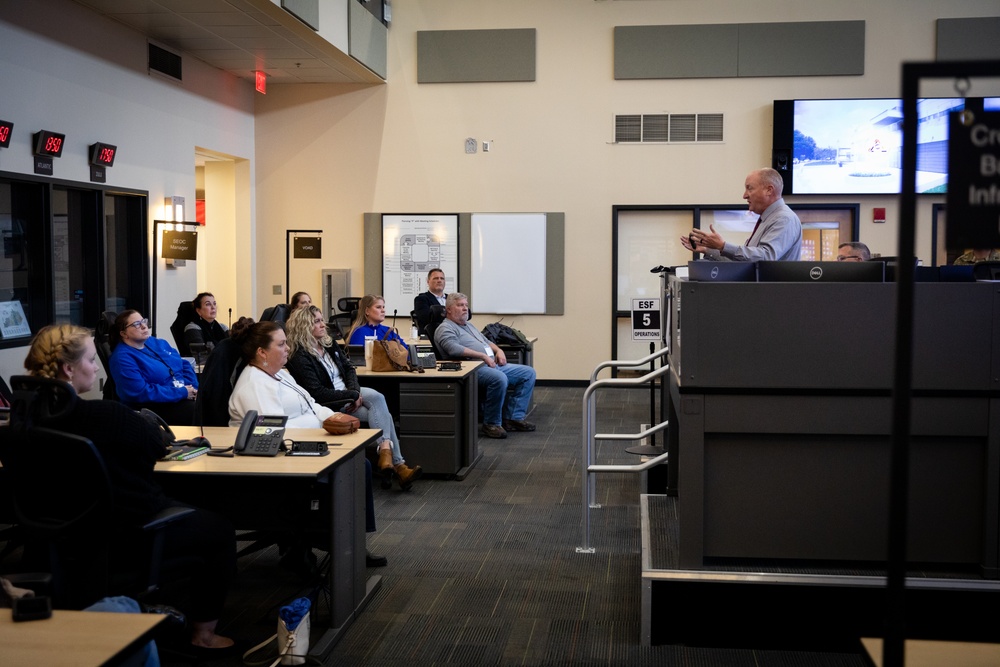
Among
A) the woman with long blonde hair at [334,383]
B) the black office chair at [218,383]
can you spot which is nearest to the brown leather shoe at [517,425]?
the woman with long blonde hair at [334,383]

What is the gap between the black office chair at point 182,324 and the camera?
347 inches

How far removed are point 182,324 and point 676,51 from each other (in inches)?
252

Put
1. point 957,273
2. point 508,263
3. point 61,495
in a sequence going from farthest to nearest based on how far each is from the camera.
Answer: point 508,263, point 957,273, point 61,495

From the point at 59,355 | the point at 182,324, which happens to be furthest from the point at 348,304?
the point at 59,355

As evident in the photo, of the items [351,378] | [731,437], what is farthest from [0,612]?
[351,378]

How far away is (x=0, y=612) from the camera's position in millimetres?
2100

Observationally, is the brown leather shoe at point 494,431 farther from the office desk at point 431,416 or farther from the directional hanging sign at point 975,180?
the directional hanging sign at point 975,180

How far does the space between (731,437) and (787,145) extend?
8.26 meters

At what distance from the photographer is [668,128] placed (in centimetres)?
1127

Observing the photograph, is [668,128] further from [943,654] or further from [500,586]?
[943,654]

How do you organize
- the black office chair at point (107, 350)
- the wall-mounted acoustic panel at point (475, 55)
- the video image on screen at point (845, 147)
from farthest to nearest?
the wall-mounted acoustic panel at point (475, 55) < the video image on screen at point (845, 147) < the black office chair at point (107, 350)

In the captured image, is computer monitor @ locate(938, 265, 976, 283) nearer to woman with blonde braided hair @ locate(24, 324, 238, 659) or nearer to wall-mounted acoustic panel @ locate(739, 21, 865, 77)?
woman with blonde braided hair @ locate(24, 324, 238, 659)

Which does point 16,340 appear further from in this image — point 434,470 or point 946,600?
point 946,600

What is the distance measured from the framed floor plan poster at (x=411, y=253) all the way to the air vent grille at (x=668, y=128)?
2.37 metres
